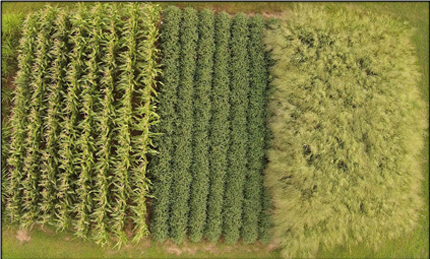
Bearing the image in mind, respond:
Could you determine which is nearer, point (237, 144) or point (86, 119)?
point (86, 119)

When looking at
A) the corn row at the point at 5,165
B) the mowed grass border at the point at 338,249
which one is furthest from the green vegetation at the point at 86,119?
the corn row at the point at 5,165

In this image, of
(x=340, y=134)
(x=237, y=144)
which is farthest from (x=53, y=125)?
(x=340, y=134)

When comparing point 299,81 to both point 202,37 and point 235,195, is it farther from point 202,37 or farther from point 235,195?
point 235,195

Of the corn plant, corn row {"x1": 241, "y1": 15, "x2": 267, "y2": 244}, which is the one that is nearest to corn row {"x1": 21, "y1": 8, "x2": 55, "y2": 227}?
the corn plant

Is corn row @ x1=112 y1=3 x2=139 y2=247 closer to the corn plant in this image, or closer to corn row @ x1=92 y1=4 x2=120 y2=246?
corn row @ x1=92 y1=4 x2=120 y2=246

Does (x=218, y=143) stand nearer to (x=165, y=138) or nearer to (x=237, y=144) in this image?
(x=237, y=144)
